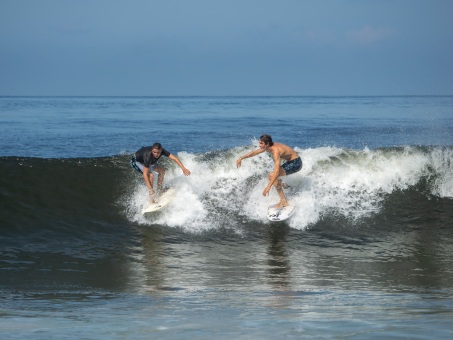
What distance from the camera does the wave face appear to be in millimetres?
12805

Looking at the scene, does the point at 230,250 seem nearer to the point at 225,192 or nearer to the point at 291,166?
the point at 291,166

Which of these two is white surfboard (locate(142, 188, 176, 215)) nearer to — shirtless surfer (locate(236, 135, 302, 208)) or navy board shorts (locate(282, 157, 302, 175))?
shirtless surfer (locate(236, 135, 302, 208))

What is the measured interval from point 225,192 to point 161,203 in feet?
6.75

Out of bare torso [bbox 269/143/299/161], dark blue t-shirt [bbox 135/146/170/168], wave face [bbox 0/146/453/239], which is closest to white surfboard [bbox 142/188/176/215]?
wave face [bbox 0/146/453/239]

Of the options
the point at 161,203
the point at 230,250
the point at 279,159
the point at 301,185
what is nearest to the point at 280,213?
the point at 279,159

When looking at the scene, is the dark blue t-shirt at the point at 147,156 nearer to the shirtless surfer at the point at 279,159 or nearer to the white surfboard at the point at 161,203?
the white surfboard at the point at 161,203

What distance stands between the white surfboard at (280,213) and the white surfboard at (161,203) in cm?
192

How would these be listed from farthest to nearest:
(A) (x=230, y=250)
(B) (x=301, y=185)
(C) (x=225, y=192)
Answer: (C) (x=225, y=192) < (B) (x=301, y=185) < (A) (x=230, y=250)

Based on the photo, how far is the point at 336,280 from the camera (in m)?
8.81

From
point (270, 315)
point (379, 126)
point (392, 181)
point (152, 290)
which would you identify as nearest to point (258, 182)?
point (392, 181)

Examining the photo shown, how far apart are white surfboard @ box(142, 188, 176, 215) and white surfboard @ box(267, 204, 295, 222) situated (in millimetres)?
1922

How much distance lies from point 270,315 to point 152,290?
2.17m

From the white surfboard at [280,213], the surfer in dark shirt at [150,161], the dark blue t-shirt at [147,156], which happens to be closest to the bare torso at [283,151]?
the white surfboard at [280,213]

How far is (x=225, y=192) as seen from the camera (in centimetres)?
1457
